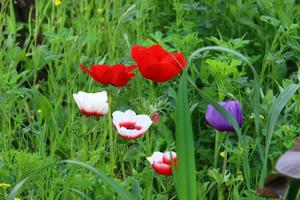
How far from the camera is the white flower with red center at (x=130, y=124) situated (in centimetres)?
220

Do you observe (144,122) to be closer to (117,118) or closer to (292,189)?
(117,118)

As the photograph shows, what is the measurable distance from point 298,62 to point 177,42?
49 centimetres

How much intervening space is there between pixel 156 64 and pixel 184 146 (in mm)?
434

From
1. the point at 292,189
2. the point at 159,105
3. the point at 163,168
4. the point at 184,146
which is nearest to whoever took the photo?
the point at 292,189

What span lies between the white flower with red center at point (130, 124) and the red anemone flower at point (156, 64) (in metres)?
0.12

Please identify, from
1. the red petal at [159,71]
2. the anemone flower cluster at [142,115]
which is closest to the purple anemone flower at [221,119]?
the anemone flower cluster at [142,115]

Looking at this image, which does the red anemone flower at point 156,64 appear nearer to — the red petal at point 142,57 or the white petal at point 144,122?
the red petal at point 142,57

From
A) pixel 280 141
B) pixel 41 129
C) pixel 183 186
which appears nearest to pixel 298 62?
pixel 280 141

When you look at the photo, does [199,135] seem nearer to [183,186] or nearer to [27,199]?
[27,199]

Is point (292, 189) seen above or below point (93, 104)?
above

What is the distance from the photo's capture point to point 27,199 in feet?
7.92

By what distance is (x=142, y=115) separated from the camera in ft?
7.39

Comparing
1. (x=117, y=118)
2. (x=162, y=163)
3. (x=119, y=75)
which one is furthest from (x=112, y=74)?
(x=162, y=163)

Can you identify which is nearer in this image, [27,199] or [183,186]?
[183,186]
